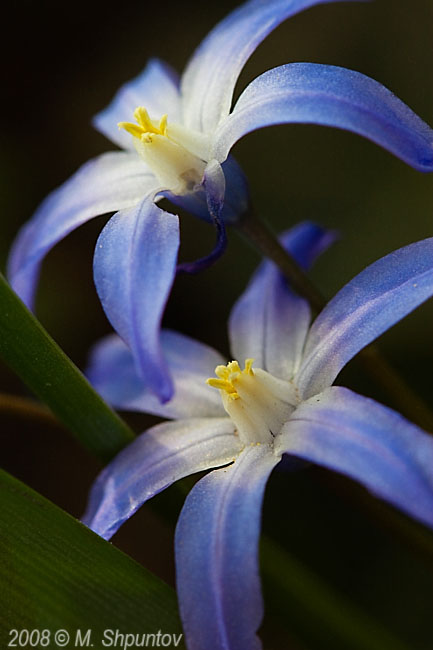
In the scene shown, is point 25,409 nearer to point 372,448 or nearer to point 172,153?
point 172,153

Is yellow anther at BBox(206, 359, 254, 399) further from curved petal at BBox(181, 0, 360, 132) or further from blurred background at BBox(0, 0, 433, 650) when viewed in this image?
blurred background at BBox(0, 0, 433, 650)

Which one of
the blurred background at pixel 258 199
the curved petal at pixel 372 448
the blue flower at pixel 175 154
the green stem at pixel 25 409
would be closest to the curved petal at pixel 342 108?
the blue flower at pixel 175 154

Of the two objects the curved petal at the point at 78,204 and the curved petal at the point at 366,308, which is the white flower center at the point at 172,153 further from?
the curved petal at the point at 366,308

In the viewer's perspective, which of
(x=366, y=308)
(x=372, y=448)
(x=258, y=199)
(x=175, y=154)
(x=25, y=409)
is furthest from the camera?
(x=258, y=199)

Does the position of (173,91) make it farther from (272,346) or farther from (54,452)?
(54,452)

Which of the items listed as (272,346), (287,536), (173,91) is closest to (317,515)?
(287,536)

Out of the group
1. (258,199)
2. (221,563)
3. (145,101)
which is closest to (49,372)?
(221,563)

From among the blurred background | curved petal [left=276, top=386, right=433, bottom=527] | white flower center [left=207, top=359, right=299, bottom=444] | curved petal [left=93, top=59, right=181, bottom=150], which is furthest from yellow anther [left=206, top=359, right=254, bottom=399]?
the blurred background

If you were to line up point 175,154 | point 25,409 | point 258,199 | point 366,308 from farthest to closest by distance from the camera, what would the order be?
point 258,199, point 25,409, point 175,154, point 366,308
